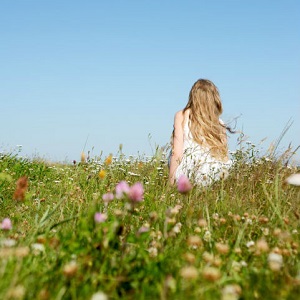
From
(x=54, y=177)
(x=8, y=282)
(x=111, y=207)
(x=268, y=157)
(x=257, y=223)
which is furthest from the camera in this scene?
(x=54, y=177)

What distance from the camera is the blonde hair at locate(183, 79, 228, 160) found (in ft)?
20.5

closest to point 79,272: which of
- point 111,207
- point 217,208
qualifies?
point 217,208

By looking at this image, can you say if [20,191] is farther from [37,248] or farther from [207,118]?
[207,118]

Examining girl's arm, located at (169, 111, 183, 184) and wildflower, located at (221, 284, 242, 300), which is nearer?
wildflower, located at (221, 284, 242, 300)

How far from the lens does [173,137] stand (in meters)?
6.45

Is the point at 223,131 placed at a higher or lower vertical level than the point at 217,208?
higher

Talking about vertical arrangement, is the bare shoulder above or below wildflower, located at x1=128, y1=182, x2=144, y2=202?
above

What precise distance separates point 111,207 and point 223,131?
2.58 meters

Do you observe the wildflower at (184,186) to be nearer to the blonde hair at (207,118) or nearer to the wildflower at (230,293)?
the wildflower at (230,293)

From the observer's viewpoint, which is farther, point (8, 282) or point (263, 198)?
point (263, 198)

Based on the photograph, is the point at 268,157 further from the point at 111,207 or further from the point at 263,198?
the point at 111,207

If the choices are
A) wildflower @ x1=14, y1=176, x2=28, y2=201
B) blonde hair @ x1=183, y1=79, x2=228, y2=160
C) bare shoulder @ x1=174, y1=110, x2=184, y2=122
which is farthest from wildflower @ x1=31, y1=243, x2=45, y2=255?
bare shoulder @ x1=174, y1=110, x2=184, y2=122

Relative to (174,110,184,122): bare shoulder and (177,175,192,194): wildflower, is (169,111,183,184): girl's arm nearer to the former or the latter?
(174,110,184,122): bare shoulder

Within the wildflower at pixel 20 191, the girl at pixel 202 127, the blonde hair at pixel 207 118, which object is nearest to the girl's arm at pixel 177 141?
the girl at pixel 202 127
